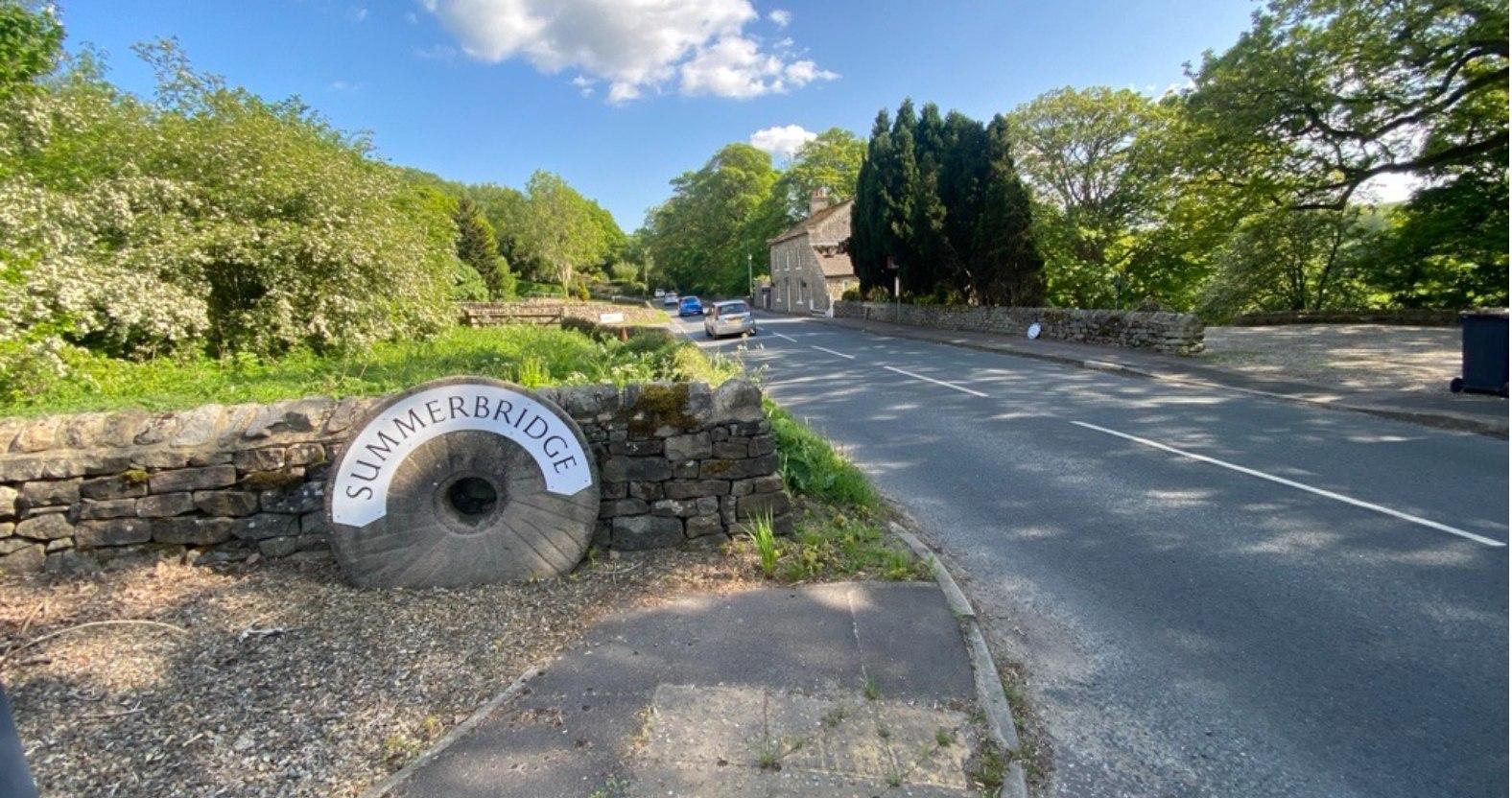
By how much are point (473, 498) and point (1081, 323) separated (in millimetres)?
17454

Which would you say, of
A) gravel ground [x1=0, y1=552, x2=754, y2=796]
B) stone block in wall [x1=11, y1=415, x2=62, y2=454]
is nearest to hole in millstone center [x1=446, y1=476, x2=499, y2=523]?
gravel ground [x1=0, y1=552, x2=754, y2=796]

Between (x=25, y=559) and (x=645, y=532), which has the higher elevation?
(x=25, y=559)

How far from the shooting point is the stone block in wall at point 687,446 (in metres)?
4.36

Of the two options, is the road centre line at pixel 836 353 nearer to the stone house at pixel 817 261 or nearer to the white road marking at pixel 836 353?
the white road marking at pixel 836 353

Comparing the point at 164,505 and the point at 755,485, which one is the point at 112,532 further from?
the point at 755,485

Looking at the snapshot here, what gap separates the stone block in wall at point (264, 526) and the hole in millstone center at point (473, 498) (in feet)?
3.10

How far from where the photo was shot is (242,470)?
13.2 ft

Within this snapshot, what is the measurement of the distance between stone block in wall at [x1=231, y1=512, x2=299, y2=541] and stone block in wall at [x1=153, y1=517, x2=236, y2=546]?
0.17ft

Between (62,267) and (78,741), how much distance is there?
8176 mm

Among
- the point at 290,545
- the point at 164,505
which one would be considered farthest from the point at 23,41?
the point at 290,545

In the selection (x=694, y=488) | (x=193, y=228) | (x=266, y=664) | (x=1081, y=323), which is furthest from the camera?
(x=1081, y=323)

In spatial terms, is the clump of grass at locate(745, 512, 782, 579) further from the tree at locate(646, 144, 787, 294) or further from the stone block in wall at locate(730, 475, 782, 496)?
the tree at locate(646, 144, 787, 294)

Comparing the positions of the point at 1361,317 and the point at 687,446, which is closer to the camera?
the point at 687,446

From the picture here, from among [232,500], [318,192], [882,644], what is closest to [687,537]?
[882,644]
